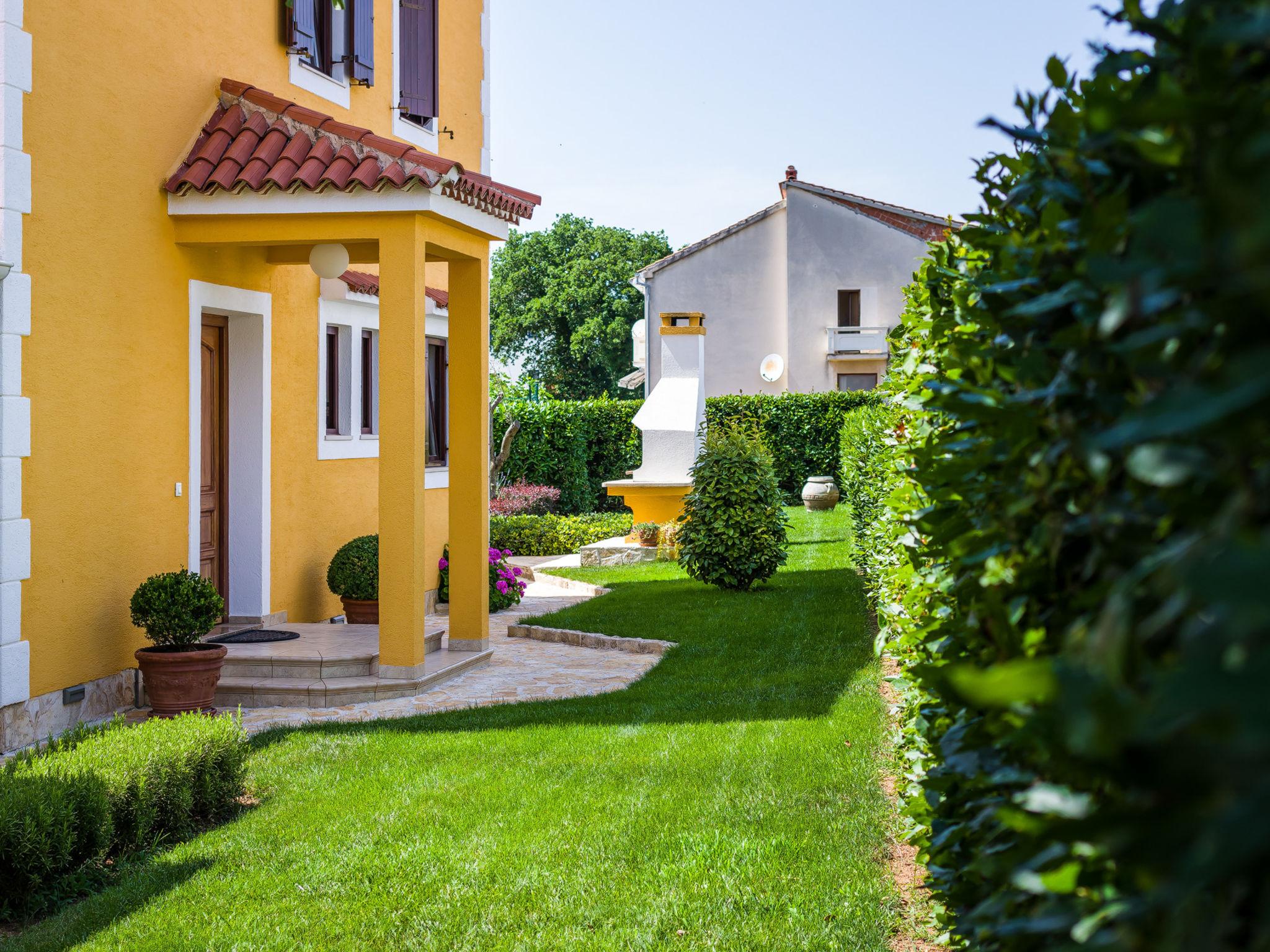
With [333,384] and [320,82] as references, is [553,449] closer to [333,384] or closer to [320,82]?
[333,384]

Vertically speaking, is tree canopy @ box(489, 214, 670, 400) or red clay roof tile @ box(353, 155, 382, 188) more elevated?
Answer: tree canopy @ box(489, 214, 670, 400)

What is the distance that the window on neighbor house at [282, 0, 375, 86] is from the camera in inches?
399

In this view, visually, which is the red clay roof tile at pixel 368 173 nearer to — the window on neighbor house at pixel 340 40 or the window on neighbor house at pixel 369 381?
the window on neighbor house at pixel 340 40

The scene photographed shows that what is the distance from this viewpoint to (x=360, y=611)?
10.1 metres

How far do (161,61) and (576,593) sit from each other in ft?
25.5

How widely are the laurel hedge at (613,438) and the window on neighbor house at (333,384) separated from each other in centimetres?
1273

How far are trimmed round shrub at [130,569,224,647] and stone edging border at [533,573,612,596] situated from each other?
6202 millimetres

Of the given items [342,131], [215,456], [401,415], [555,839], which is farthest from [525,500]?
[555,839]

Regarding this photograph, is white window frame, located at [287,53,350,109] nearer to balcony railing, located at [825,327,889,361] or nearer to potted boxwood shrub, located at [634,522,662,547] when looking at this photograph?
potted boxwood shrub, located at [634,522,662,547]

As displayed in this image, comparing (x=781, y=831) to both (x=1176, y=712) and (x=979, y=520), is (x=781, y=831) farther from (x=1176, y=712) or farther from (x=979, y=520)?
(x=1176, y=712)

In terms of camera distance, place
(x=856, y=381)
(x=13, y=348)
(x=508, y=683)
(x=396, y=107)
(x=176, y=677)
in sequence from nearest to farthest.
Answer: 1. (x=13, y=348)
2. (x=176, y=677)
3. (x=508, y=683)
4. (x=396, y=107)
5. (x=856, y=381)

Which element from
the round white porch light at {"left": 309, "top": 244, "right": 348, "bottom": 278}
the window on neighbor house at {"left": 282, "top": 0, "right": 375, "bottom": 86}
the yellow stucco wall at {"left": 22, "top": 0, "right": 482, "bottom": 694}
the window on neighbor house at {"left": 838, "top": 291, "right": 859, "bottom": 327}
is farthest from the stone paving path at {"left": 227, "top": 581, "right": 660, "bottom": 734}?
the window on neighbor house at {"left": 838, "top": 291, "right": 859, "bottom": 327}

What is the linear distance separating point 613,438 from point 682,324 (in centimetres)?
797

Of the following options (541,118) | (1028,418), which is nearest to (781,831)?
(1028,418)
